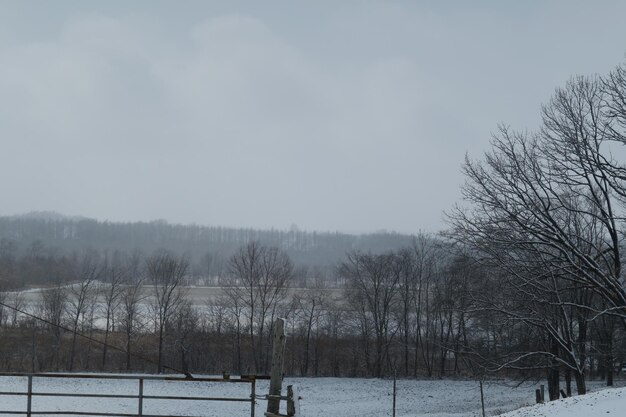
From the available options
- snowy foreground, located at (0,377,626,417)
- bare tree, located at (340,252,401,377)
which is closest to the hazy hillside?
bare tree, located at (340,252,401,377)

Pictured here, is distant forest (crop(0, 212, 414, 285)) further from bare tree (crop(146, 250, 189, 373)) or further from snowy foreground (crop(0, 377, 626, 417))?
snowy foreground (crop(0, 377, 626, 417))

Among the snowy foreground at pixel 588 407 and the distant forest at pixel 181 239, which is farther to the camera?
the distant forest at pixel 181 239

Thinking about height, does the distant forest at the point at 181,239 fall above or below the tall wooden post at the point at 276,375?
above

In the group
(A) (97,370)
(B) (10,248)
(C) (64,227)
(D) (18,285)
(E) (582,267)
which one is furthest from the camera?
(C) (64,227)

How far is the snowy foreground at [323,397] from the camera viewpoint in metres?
23.7

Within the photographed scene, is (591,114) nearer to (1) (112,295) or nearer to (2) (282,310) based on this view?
(2) (282,310)

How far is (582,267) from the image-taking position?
13.7m

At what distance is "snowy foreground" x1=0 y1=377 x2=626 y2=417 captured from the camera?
23.7 m

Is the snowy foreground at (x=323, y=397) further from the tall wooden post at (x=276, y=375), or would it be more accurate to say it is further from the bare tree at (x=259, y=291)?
the tall wooden post at (x=276, y=375)

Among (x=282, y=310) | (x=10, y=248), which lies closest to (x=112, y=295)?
(x=282, y=310)

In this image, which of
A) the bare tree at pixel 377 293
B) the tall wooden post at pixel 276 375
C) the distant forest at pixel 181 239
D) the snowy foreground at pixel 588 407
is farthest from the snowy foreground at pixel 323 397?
the distant forest at pixel 181 239

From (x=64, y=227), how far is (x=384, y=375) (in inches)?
4352

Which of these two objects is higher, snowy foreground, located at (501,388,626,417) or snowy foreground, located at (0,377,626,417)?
snowy foreground, located at (501,388,626,417)

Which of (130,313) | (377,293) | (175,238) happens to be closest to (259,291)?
(377,293)
